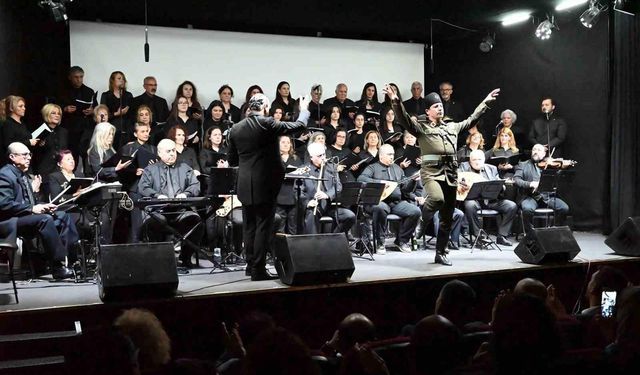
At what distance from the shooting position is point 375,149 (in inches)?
402

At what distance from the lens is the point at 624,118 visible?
425 inches

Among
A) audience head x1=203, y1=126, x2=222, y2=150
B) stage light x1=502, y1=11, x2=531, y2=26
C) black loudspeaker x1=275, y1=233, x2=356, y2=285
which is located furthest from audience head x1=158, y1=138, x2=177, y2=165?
stage light x1=502, y1=11, x2=531, y2=26

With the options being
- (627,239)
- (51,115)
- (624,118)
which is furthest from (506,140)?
(51,115)

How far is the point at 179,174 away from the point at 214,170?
4.02 feet

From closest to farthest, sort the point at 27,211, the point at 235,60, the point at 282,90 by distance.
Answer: the point at 27,211 < the point at 282,90 < the point at 235,60

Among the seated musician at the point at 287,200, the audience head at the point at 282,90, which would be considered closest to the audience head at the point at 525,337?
the seated musician at the point at 287,200

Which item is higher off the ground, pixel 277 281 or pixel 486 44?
pixel 486 44

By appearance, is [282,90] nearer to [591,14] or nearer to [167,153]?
[167,153]

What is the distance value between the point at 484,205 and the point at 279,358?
8.67 m

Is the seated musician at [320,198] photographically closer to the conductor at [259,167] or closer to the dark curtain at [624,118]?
the conductor at [259,167]

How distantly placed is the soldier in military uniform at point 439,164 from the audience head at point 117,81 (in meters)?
4.88

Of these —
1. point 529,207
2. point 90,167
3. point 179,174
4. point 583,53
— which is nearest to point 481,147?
point 529,207

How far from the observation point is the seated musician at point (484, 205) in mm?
9750

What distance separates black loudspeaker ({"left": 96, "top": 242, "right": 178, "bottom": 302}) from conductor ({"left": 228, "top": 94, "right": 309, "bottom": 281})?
3.18 ft
